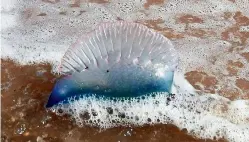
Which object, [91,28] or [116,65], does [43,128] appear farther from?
[91,28]

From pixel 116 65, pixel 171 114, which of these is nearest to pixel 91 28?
pixel 116 65

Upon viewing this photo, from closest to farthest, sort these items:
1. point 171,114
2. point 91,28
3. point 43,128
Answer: point 43,128
point 171,114
point 91,28

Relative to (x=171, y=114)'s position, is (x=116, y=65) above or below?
above

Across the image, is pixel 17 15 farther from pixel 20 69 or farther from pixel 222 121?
pixel 222 121

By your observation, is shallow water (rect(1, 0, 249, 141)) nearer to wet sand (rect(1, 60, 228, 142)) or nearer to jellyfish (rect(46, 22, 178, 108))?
wet sand (rect(1, 60, 228, 142))

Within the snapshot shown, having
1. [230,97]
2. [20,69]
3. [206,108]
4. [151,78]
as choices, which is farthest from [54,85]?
[230,97]

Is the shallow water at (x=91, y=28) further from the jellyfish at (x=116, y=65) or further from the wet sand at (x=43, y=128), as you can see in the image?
the jellyfish at (x=116, y=65)
